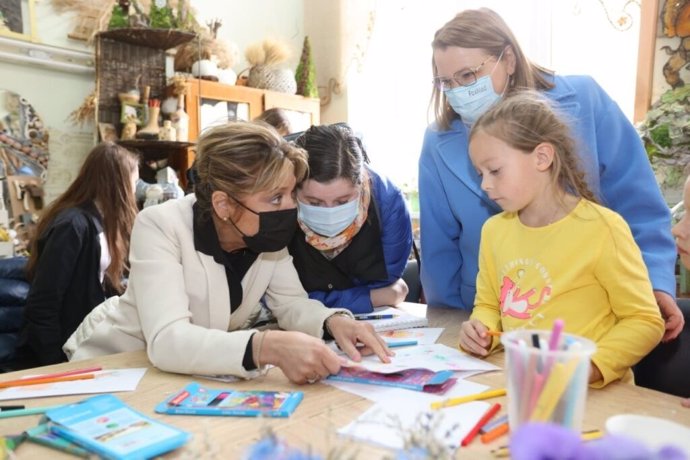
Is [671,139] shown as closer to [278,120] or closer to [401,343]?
[278,120]

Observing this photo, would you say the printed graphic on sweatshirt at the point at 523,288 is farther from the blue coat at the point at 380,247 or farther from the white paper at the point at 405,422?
the blue coat at the point at 380,247

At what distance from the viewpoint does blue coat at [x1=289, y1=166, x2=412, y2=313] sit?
166 cm

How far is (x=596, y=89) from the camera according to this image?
1500 mm

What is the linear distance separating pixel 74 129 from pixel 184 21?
0.97 metres

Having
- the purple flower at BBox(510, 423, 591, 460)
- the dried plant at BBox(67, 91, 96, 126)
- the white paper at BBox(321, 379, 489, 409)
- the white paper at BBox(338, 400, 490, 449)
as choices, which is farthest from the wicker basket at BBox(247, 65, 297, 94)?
the purple flower at BBox(510, 423, 591, 460)

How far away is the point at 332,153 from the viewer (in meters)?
1.51

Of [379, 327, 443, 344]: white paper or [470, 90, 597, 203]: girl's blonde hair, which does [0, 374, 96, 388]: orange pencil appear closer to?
[379, 327, 443, 344]: white paper

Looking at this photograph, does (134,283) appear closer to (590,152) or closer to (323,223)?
(323,223)

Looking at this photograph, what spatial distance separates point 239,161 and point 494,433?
802 mm

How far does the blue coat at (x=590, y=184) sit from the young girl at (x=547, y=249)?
0.15 m

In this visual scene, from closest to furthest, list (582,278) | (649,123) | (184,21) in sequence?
(582,278), (649,123), (184,21)

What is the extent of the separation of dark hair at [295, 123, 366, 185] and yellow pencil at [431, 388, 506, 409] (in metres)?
0.75

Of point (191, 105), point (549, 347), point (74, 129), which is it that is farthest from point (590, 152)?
point (74, 129)

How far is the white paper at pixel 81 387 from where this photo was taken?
988 millimetres
